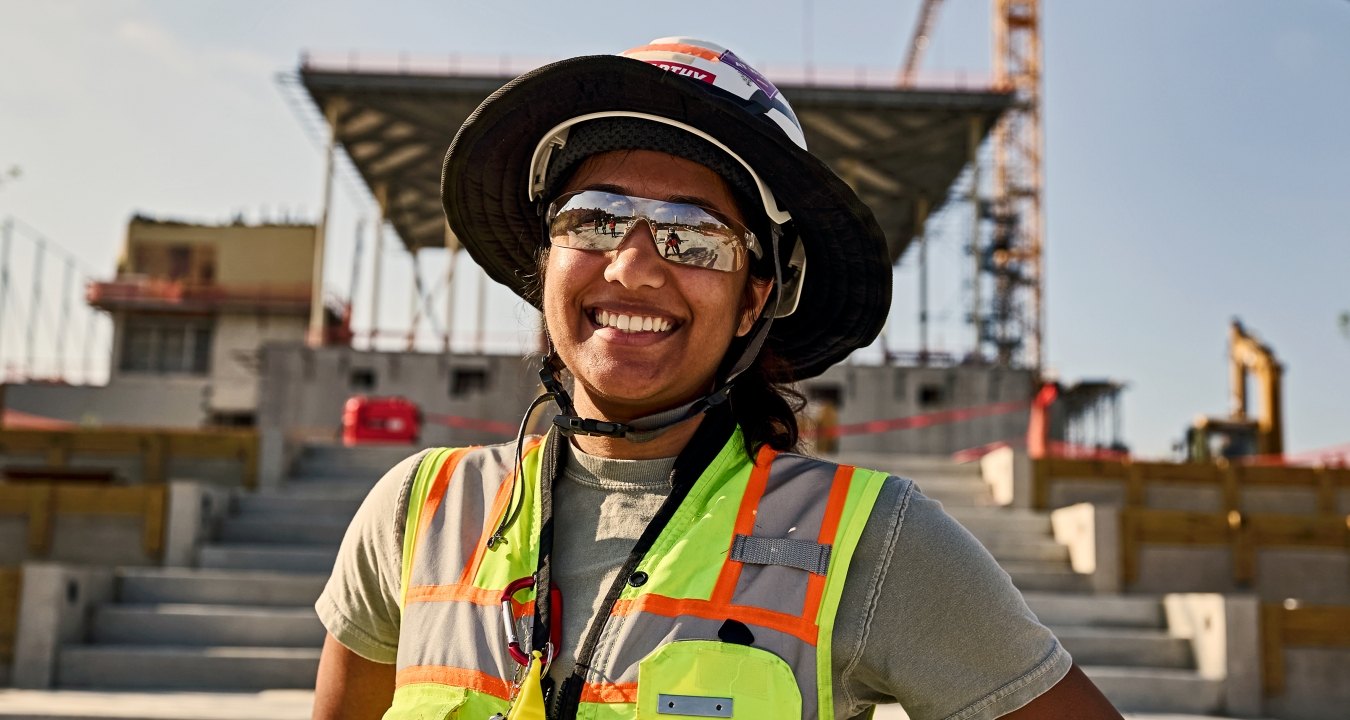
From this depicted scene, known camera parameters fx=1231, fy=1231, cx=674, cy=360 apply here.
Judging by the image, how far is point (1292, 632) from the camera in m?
8.52

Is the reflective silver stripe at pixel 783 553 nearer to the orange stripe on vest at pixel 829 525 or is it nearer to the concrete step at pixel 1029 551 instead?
the orange stripe on vest at pixel 829 525

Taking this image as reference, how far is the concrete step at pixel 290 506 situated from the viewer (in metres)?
11.3

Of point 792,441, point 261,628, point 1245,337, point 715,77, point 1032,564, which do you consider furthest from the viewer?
point 1245,337

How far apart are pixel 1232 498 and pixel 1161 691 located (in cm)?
545

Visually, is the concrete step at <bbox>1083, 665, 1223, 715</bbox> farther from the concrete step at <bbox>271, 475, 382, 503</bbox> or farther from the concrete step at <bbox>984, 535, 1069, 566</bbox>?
the concrete step at <bbox>271, 475, 382, 503</bbox>

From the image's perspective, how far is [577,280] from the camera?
218cm

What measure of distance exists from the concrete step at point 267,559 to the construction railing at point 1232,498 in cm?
679

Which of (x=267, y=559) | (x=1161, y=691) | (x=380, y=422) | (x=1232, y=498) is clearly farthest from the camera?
(x=380, y=422)

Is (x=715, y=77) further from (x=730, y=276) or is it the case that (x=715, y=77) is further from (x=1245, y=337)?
(x=1245, y=337)

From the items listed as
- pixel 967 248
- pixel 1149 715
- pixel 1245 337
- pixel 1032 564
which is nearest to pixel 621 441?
pixel 1149 715

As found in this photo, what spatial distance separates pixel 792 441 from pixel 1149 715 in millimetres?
6738

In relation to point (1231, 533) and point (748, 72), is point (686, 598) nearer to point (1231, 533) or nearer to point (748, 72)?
point (748, 72)

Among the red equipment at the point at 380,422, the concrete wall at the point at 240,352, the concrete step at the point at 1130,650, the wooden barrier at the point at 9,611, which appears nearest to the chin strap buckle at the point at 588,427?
the concrete step at the point at 1130,650

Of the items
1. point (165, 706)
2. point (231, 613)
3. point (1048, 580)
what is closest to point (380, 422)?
point (231, 613)
